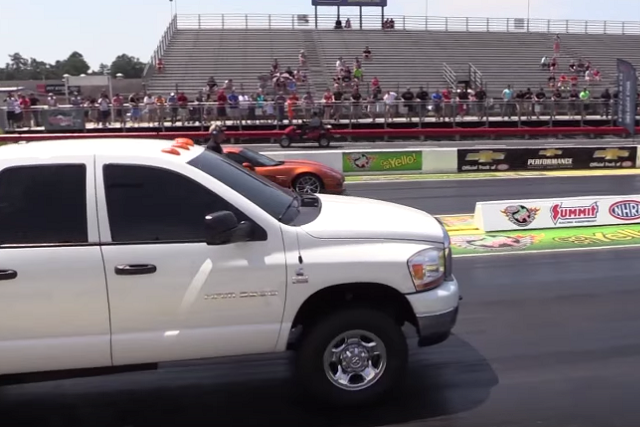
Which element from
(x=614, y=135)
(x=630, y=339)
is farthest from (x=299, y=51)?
(x=630, y=339)

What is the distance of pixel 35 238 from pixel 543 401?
3.53m

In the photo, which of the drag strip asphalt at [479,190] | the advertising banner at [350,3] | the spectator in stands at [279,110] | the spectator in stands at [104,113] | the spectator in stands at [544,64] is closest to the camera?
the drag strip asphalt at [479,190]

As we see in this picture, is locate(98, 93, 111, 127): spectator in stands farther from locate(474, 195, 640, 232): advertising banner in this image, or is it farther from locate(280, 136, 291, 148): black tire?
locate(474, 195, 640, 232): advertising banner

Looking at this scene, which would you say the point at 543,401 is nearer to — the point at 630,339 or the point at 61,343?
the point at 630,339

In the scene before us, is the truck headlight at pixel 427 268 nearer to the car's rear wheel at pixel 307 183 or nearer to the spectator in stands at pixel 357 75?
the car's rear wheel at pixel 307 183

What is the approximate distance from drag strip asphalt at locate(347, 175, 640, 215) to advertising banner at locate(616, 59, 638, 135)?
11085mm

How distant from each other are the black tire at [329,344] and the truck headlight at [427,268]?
0.32 m

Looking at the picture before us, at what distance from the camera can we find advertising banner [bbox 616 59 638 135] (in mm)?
28102

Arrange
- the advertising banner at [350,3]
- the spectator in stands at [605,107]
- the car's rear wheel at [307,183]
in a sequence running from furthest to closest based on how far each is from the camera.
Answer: the advertising banner at [350,3], the spectator in stands at [605,107], the car's rear wheel at [307,183]

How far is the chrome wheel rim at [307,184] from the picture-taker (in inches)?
571

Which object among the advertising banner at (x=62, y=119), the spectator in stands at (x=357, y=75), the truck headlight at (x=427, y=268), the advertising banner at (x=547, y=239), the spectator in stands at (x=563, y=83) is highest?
the spectator in stands at (x=357, y=75)

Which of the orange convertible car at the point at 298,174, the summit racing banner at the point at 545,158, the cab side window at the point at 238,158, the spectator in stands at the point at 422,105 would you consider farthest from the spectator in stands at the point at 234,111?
the cab side window at the point at 238,158

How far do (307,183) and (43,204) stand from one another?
10.4 meters

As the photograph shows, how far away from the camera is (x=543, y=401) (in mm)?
4910
